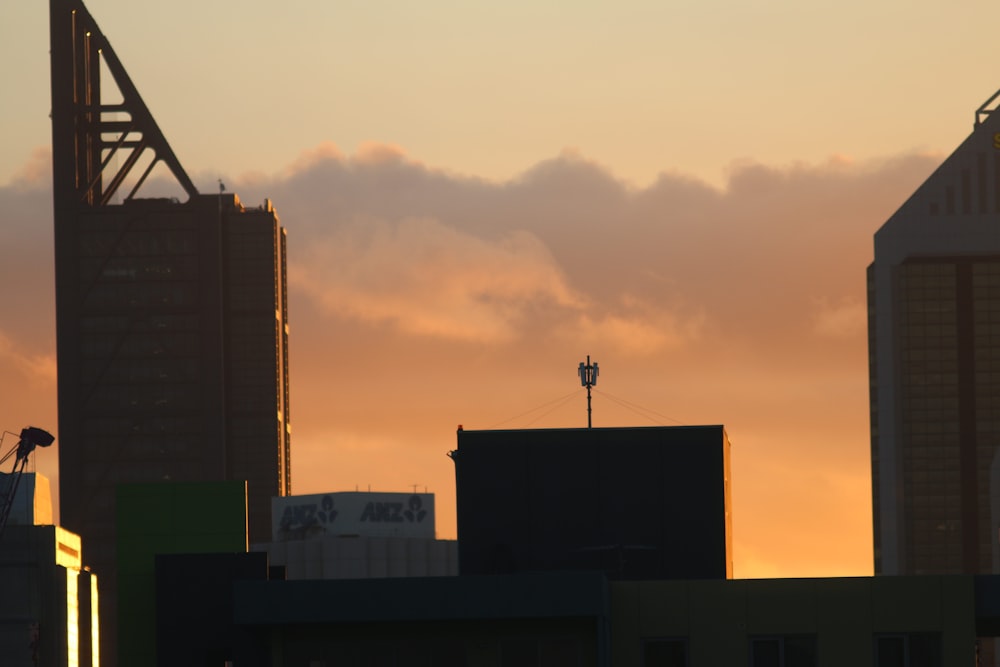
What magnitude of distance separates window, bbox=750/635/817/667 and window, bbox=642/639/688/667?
A: 2231mm

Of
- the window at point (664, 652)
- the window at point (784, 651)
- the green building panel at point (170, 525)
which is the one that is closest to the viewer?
the window at point (784, 651)

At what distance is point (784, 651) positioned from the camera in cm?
7488

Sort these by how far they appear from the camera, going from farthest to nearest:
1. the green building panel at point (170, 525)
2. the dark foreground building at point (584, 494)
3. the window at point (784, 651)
Answer: the green building panel at point (170, 525) → the dark foreground building at point (584, 494) → the window at point (784, 651)

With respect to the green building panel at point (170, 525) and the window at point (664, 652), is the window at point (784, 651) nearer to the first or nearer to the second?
the window at point (664, 652)

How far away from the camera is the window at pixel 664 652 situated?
75188mm

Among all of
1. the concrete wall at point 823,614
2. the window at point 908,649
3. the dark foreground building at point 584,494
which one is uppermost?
the dark foreground building at point 584,494

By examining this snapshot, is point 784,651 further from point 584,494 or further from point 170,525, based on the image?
point 170,525

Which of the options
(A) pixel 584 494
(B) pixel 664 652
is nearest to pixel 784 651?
(B) pixel 664 652

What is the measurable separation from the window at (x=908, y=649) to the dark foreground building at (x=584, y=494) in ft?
120

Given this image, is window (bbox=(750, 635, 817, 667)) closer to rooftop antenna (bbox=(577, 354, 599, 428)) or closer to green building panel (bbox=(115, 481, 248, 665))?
rooftop antenna (bbox=(577, 354, 599, 428))

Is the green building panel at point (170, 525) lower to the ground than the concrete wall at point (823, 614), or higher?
higher

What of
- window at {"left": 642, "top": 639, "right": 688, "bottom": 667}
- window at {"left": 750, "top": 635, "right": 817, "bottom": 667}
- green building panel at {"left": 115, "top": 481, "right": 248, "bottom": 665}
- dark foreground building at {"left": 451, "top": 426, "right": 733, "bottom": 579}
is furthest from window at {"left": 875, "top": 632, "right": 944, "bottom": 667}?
green building panel at {"left": 115, "top": 481, "right": 248, "bottom": 665}

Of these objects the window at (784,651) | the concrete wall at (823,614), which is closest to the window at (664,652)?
the concrete wall at (823,614)

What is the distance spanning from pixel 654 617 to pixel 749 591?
10.2 feet
